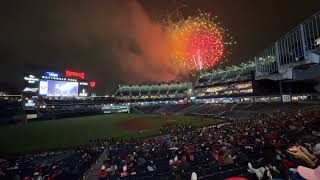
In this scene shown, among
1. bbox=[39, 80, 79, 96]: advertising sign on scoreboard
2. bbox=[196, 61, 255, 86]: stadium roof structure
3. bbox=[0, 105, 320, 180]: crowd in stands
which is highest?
bbox=[196, 61, 255, 86]: stadium roof structure

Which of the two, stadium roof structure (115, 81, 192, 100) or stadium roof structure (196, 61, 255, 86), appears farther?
stadium roof structure (115, 81, 192, 100)

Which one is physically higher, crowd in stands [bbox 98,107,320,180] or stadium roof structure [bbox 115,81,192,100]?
stadium roof structure [bbox 115,81,192,100]

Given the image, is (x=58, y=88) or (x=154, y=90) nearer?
(x=58, y=88)

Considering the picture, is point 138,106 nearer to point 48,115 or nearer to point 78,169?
point 48,115

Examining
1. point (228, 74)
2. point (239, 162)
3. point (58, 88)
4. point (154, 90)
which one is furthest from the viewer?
point (154, 90)

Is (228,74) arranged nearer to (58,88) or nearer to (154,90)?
(154,90)

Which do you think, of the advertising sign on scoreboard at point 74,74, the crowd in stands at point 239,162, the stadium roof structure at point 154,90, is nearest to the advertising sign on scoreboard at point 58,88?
the advertising sign on scoreboard at point 74,74

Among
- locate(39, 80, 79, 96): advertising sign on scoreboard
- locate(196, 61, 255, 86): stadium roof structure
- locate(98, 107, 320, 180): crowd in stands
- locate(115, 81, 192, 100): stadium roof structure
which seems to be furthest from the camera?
locate(115, 81, 192, 100): stadium roof structure

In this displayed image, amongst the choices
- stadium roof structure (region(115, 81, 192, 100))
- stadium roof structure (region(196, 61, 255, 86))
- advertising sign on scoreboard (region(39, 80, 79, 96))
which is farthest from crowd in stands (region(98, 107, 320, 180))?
stadium roof structure (region(115, 81, 192, 100))

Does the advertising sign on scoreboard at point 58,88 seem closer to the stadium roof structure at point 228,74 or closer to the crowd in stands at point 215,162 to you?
the stadium roof structure at point 228,74

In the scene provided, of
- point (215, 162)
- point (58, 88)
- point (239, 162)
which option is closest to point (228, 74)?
point (58, 88)

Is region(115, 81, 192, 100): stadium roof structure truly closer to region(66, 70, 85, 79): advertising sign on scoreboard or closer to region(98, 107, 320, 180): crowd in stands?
region(66, 70, 85, 79): advertising sign on scoreboard

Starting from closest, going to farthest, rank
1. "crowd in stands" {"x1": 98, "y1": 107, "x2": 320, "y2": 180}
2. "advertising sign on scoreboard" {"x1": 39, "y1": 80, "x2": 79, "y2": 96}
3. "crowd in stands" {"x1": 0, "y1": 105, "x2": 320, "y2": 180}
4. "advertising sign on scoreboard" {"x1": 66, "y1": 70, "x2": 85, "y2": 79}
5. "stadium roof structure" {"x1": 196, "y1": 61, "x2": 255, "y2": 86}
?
"crowd in stands" {"x1": 98, "y1": 107, "x2": 320, "y2": 180}, "crowd in stands" {"x1": 0, "y1": 105, "x2": 320, "y2": 180}, "advertising sign on scoreboard" {"x1": 39, "y1": 80, "x2": 79, "y2": 96}, "stadium roof structure" {"x1": 196, "y1": 61, "x2": 255, "y2": 86}, "advertising sign on scoreboard" {"x1": 66, "y1": 70, "x2": 85, "y2": 79}
